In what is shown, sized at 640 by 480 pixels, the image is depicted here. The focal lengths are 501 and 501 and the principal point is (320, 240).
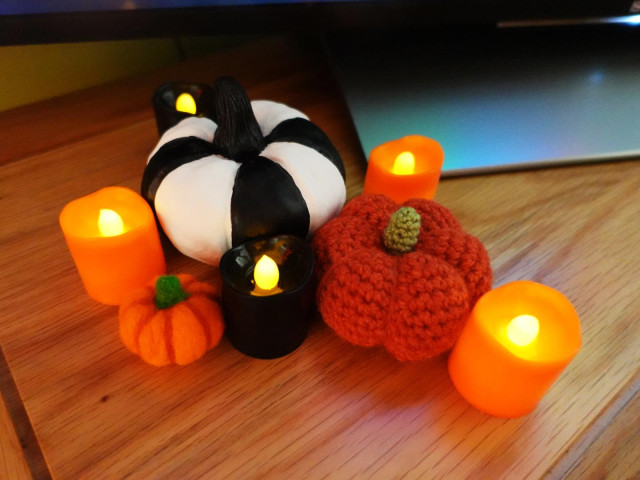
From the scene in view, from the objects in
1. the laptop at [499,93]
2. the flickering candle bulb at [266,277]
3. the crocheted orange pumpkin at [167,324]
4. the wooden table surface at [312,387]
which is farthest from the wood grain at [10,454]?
the laptop at [499,93]

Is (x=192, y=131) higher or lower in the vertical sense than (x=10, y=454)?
higher

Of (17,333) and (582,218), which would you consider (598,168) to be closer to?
(582,218)

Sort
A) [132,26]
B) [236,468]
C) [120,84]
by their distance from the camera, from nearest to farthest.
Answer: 1. [236,468]
2. [132,26]
3. [120,84]

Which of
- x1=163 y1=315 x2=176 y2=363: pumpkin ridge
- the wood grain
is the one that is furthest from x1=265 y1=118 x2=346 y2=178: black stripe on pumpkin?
the wood grain

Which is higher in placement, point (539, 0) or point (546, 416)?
point (539, 0)

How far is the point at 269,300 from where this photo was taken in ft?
1.28

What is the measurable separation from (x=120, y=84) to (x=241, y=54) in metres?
0.20

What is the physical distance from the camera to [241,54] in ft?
2.75

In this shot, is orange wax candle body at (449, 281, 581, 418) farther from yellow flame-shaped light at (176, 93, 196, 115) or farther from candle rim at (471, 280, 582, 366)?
yellow flame-shaped light at (176, 93, 196, 115)

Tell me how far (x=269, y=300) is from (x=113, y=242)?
0.15 m

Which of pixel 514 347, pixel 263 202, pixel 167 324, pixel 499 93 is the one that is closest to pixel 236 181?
pixel 263 202

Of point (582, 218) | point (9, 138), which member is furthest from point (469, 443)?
point (9, 138)

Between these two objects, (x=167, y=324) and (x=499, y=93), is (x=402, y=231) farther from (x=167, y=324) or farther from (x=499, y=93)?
(x=499, y=93)

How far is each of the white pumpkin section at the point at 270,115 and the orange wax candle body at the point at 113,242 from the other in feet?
0.49
